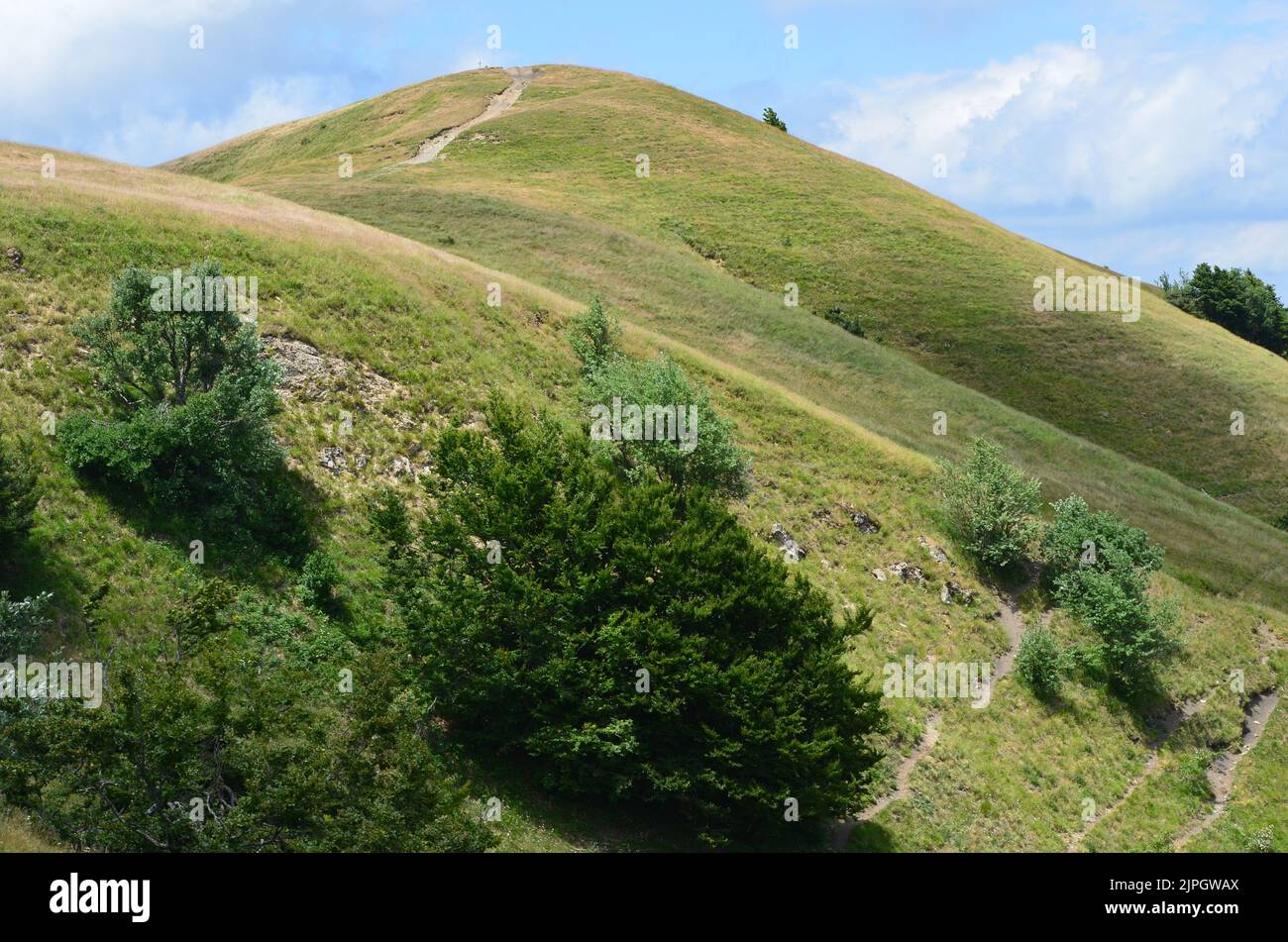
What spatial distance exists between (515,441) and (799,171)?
91523mm

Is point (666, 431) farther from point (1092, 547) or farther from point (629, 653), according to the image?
point (1092, 547)

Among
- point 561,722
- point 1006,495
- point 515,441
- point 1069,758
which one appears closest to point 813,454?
point 1006,495

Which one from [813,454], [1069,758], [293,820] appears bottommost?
[1069,758]

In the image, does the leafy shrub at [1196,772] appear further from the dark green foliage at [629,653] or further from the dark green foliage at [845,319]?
the dark green foliage at [845,319]

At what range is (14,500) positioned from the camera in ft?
83.9

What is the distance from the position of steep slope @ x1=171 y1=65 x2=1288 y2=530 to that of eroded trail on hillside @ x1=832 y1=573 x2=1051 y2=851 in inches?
834

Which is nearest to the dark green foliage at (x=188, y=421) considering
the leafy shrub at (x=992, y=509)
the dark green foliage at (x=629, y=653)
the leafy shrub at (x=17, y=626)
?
the dark green foliage at (x=629, y=653)

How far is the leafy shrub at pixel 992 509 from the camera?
158ft

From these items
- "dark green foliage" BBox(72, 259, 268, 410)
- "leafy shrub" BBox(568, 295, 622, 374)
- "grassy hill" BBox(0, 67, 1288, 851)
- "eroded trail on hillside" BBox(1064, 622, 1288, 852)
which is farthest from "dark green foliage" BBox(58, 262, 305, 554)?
"eroded trail on hillside" BBox(1064, 622, 1288, 852)

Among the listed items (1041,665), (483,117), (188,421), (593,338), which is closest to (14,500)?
(188,421)

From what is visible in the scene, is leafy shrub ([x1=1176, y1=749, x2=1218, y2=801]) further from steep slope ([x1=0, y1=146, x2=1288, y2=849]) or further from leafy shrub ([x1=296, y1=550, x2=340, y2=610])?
leafy shrub ([x1=296, y1=550, x2=340, y2=610])

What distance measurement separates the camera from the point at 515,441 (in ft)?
106

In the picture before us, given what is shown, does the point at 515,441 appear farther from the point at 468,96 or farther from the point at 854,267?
the point at 468,96
